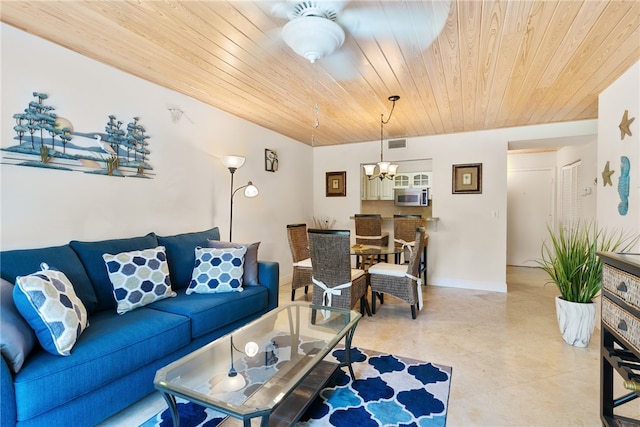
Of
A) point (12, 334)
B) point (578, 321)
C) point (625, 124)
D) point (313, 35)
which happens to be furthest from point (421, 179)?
point (12, 334)

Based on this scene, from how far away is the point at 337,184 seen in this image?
5.58 metres

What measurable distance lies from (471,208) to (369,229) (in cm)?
160

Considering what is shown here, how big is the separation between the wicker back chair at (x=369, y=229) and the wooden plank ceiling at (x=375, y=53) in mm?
1768

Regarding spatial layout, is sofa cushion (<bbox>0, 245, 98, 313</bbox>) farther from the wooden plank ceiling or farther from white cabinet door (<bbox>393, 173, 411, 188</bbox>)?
white cabinet door (<bbox>393, 173, 411, 188</bbox>)

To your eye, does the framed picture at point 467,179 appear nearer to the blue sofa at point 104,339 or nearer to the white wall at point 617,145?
the white wall at point 617,145

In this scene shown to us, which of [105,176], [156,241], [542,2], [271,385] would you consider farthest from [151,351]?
[542,2]

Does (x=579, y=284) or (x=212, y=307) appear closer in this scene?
(x=212, y=307)

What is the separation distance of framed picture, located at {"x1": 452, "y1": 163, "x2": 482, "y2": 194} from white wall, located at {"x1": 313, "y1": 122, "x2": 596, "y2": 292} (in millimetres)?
71

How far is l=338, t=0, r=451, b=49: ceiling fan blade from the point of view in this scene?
5.64ft

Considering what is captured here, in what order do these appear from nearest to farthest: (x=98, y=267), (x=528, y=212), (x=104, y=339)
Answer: (x=104, y=339), (x=98, y=267), (x=528, y=212)

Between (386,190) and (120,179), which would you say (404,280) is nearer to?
(120,179)

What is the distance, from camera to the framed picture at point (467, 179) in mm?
4586

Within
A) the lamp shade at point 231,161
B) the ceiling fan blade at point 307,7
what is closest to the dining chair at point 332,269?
the lamp shade at point 231,161

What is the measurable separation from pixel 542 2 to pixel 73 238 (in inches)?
135
